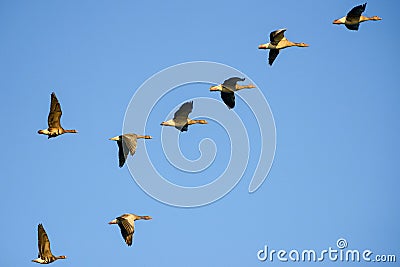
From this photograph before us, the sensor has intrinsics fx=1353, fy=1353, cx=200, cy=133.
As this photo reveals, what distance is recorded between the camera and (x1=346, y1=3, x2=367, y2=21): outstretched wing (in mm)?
57406

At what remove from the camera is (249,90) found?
61.5 m

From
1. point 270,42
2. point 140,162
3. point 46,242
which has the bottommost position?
point 46,242

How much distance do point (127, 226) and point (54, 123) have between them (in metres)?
6.05

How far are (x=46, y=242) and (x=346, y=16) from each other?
53.6 feet

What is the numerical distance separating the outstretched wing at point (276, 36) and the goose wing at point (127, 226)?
32.5ft

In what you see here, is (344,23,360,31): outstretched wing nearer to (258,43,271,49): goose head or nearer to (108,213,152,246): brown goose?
(258,43,271,49): goose head

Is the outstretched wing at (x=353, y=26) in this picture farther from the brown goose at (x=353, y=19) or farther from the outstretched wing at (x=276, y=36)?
the outstretched wing at (x=276, y=36)

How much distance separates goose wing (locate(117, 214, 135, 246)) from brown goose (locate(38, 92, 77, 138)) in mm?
5052

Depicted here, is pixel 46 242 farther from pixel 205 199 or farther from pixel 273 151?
pixel 273 151

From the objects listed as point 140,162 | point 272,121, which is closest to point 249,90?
point 272,121

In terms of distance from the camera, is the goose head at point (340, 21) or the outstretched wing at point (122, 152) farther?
the outstretched wing at point (122, 152)

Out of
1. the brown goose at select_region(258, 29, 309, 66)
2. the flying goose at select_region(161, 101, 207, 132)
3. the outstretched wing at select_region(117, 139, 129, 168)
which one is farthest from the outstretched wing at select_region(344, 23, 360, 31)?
the outstretched wing at select_region(117, 139, 129, 168)

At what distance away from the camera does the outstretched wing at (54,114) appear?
57.6m

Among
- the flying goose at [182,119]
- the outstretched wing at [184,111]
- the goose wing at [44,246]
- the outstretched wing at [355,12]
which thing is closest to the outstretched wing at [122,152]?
the flying goose at [182,119]
